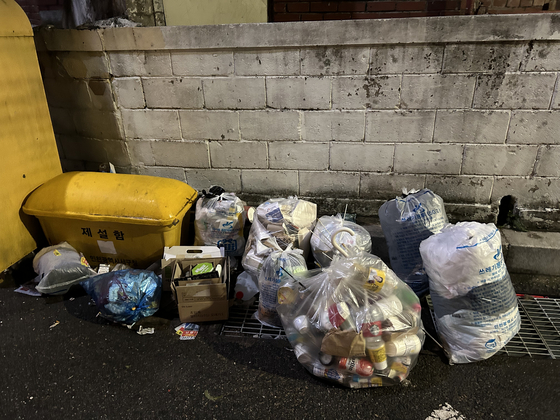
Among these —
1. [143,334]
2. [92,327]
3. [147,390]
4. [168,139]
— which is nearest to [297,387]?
[147,390]

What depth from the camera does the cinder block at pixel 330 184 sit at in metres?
3.63

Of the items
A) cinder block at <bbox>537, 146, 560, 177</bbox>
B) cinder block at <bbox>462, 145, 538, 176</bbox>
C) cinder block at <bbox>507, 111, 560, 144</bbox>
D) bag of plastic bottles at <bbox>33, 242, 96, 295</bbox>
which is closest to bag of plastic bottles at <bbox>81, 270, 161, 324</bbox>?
bag of plastic bottles at <bbox>33, 242, 96, 295</bbox>

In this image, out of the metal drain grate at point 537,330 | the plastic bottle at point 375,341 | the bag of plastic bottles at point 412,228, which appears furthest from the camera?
the bag of plastic bottles at point 412,228

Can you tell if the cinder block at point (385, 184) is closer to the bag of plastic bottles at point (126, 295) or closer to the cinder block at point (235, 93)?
the cinder block at point (235, 93)

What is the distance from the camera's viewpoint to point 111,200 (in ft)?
10.5

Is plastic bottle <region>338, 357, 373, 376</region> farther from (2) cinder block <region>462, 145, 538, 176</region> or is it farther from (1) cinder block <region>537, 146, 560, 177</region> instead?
(1) cinder block <region>537, 146, 560, 177</region>

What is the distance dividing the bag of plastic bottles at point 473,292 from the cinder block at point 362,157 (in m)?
1.16

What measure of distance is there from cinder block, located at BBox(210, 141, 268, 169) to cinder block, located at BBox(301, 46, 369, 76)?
2.75 feet

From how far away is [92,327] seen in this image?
2842 millimetres

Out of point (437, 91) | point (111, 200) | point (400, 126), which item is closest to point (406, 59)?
point (437, 91)

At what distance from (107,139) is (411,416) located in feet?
11.9

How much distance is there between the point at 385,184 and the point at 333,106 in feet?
2.93

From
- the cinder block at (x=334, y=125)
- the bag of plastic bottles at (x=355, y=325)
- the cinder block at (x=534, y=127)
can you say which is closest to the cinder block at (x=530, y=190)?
the cinder block at (x=534, y=127)

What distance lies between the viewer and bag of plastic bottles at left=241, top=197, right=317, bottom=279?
3.09m
